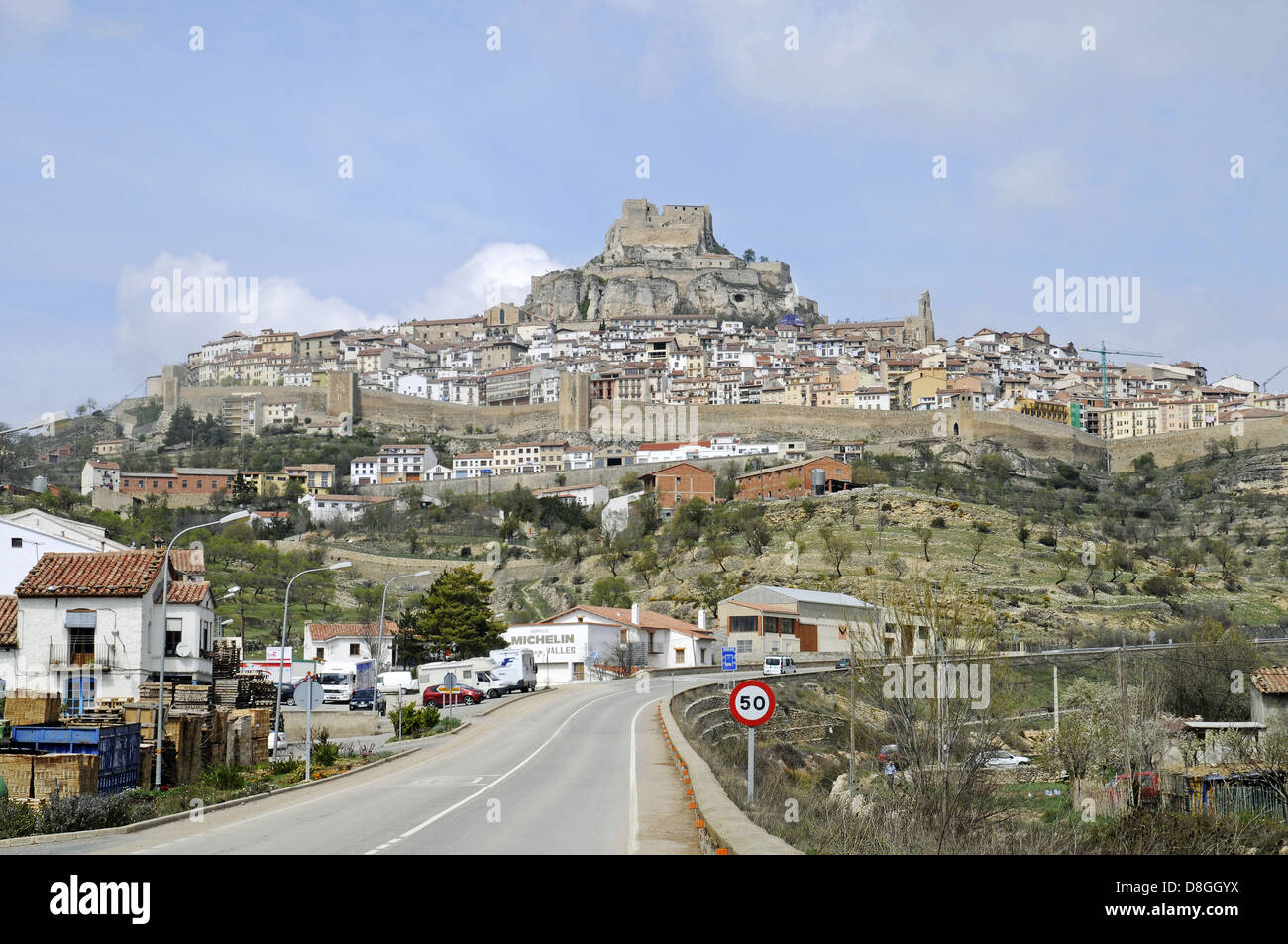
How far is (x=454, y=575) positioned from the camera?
209 ft

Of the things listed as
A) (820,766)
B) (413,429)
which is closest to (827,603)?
(820,766)

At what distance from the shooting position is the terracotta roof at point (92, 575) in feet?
95.3

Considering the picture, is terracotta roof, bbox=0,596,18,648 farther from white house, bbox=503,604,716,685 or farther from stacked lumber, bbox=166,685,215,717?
white house, bbox=503,604,716,685

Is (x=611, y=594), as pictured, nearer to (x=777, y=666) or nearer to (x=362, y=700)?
(x=777, y=666)

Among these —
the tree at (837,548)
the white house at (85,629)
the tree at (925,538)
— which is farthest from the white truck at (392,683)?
the tree at (925,538)

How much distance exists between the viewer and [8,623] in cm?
2995

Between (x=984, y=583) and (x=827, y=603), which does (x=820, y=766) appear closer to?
(x=827, y=603)

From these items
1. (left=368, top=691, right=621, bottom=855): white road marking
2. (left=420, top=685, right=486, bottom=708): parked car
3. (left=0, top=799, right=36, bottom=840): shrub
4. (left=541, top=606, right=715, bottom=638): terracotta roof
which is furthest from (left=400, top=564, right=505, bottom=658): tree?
(left=0, top=799, right=36, bottom=840): shrub

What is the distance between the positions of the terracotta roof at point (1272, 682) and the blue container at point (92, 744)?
28540 mm

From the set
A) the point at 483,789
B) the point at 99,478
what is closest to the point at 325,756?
the point at 483,789

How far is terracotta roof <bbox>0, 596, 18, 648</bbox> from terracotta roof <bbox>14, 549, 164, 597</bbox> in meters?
1.02

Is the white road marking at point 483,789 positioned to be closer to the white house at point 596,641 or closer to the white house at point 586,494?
the white house at point 596,641

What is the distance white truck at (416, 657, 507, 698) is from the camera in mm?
50688
